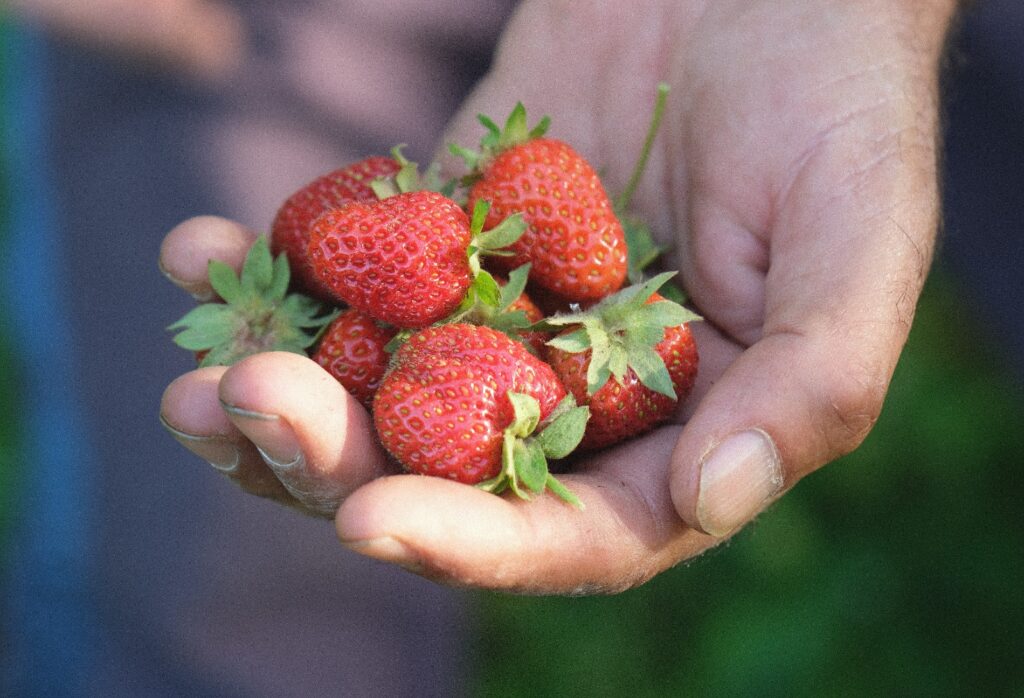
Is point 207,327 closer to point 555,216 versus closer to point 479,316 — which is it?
point 479,316

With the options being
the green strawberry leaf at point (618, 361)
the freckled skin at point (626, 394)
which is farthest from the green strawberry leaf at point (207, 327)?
the green strawberry leaf at point (618, 361)

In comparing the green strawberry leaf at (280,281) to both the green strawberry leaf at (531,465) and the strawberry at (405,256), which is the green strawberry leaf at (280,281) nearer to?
the strawberry at (405,256)

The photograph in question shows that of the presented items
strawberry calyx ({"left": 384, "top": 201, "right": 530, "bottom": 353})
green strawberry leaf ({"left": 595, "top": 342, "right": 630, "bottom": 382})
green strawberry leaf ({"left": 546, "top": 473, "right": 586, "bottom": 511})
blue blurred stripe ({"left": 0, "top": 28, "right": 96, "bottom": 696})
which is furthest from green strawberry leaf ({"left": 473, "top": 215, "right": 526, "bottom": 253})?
blue blurred stripe ({"left": 0, "top": 28, "right": 96, "bottom": 696})

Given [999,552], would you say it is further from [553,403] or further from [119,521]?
[119,521]

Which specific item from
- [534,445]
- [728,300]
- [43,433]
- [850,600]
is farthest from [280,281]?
[850,600]

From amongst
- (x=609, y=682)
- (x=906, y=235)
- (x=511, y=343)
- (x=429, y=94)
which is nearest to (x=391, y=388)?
(x=511, y=343)
